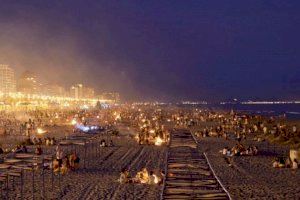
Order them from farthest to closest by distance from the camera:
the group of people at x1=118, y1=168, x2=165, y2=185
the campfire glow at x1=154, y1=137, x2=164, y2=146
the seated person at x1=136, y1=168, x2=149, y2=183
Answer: the campfire glow at x1=154, y1=137, x2=164, y2=146
the seated person at x1=136, y1=168, x2=149, y2=183
the group of people at x1=118, y1=168, x2=165, y2=185

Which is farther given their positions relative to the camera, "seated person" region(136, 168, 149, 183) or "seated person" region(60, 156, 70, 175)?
"seated person" region(60, 156, 70, 175)

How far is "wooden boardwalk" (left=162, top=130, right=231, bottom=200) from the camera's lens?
14.2m

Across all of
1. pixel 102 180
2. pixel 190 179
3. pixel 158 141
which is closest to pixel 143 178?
pixel 102 180

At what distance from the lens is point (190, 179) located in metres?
17.1

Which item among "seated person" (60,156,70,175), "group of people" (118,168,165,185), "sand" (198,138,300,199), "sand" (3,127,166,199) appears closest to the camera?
"sand" (3,127,166,199)

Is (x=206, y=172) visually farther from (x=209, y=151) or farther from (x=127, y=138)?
(x=127, y=138)

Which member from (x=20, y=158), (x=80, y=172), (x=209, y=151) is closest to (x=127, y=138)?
(x=209, y=151)

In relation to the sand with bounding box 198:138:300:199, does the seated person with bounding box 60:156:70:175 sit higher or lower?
higher

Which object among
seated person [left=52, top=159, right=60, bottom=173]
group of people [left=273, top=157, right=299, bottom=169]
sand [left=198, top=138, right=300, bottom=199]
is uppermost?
seated person [left=52, top=159, right=60, bottom=173]

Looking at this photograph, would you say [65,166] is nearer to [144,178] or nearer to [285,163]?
[144,178]

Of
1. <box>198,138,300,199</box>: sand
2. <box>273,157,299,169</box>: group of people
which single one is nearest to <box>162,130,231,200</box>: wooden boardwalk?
<box>198,138,300,199</box>: sand

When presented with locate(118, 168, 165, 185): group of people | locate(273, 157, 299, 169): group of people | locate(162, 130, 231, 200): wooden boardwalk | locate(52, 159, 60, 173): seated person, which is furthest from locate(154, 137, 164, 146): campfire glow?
locate(118, 168, 165, 185): group of people

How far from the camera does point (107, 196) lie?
613 inches

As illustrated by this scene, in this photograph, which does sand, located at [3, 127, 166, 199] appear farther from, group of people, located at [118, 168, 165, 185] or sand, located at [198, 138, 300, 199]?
sand, located at [198, 138, 300, 199]
